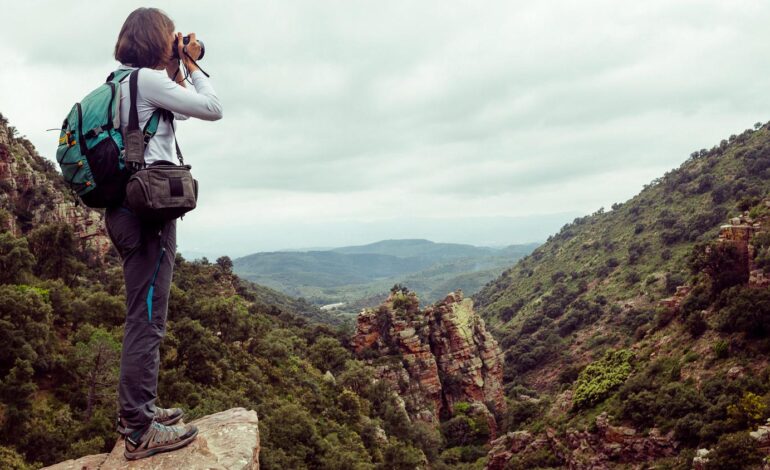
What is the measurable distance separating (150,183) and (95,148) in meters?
0.54

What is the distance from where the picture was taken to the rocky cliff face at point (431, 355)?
34750mm

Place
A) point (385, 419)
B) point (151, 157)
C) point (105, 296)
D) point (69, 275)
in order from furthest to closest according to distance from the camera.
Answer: point (385, 419), point (69, 275), point (105, 296), point (151, 157)

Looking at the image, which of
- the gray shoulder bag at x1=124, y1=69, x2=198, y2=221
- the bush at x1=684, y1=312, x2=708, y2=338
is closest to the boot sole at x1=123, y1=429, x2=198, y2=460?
the gray shoulder bag at x1=124, y1=69, x2=198, y2=221

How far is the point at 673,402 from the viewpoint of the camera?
16422 mm

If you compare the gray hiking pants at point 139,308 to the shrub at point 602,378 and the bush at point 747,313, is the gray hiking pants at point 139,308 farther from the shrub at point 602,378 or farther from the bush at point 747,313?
the shrub at point 602,378

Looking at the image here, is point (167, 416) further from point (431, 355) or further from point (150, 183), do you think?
point (431, 355)

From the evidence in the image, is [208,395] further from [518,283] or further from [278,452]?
[518,283]

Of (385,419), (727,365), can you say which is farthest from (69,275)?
(727,365)

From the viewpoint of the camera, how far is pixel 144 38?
3.86 meters

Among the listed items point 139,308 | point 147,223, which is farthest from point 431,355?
point 147,223

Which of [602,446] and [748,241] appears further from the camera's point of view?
[748,241]

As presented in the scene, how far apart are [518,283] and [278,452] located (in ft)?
210

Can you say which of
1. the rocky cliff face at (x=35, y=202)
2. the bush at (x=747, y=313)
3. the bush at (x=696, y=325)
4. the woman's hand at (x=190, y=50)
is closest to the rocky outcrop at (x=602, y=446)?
the bush at (x=747, y=313)

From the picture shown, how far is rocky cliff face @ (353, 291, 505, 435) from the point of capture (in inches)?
1368
